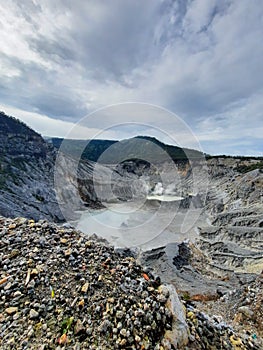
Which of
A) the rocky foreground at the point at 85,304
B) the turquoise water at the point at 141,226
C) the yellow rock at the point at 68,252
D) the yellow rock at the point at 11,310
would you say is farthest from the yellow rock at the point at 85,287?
the turquoise water at the point at 141,226

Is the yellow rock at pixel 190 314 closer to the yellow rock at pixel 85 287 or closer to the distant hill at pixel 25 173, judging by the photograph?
the yellow rock at pixel 85 287

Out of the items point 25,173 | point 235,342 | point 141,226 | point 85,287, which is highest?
point 85,287

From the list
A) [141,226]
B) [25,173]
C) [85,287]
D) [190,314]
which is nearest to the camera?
[85,287]

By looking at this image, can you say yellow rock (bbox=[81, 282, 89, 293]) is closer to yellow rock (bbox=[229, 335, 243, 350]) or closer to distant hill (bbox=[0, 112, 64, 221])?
yellow rock (bbox=[229, 335, 243, 350])

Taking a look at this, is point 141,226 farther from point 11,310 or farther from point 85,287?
point 11,310

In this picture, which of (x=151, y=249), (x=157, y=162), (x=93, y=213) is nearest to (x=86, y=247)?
(x=151, y=249)

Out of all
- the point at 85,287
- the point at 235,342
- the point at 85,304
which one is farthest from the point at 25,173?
the point at 235,342

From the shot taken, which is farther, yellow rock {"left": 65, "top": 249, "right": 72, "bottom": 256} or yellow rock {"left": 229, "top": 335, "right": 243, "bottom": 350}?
yellow rock {"left": 65, "top": 249, "right": 72, "bottom": 256}

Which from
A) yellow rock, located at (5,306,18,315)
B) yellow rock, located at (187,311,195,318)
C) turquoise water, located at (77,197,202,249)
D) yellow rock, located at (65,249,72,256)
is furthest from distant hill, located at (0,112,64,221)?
yellow rock, located at (187,311,195,318)

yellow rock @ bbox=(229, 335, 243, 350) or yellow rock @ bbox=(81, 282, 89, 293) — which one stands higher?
yellow rock @ bbox=(81, 282, 89, 293)
